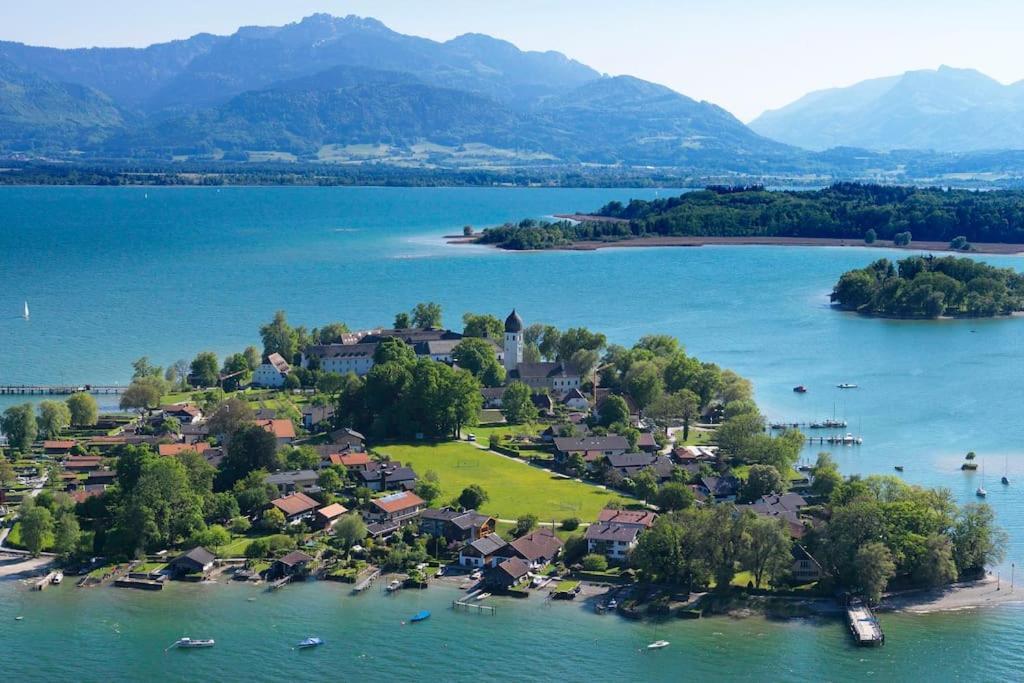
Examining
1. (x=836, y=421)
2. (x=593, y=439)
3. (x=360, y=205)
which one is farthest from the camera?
(x=360, y=205)

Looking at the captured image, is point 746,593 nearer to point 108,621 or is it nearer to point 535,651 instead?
point 535,651

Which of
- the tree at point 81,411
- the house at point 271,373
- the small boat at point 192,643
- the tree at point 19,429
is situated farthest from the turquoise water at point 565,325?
the tree at point 19,429

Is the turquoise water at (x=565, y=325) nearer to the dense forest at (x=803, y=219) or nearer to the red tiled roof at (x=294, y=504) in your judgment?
the red tiled roof at (x=294, y=504)

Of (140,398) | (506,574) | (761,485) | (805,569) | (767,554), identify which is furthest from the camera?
(140,398)

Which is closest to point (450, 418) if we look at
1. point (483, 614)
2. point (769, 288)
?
point (483, 614)

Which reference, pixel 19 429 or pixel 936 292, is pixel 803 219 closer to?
pixel 936 292

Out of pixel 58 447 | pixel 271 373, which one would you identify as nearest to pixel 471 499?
pixel 58 447
